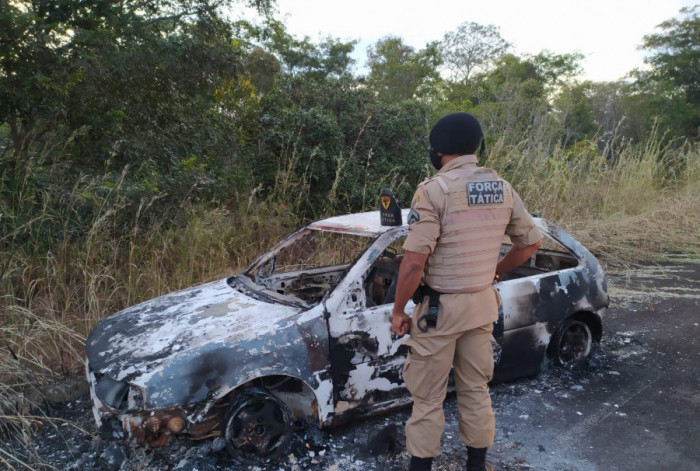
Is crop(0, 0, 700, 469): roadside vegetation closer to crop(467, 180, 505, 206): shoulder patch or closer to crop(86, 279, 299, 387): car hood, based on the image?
crop(86, 279, 299, 387): car hood

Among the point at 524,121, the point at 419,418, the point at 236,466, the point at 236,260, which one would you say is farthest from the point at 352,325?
the point at 524,121

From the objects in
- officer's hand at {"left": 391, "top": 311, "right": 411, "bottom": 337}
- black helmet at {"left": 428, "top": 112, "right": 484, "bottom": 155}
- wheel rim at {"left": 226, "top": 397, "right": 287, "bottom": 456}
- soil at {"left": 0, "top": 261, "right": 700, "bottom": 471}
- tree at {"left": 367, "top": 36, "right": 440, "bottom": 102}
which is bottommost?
soil at {"left": 0, "top": 261, "right": 700, "bottom": 471}

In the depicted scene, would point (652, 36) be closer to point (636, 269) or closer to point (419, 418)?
point (636, 269)

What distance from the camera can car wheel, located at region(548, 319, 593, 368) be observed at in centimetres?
383

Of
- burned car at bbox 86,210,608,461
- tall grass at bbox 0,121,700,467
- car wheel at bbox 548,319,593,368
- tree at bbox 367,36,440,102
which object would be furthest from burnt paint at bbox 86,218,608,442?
tree at bbox 367,36,440,102

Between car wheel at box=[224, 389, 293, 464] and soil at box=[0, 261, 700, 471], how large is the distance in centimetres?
8

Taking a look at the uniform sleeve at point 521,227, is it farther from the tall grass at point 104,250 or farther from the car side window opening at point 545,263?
the tall grass at point 104,250

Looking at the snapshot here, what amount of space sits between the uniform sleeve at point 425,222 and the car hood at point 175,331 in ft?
3.06

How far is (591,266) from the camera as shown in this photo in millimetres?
3877

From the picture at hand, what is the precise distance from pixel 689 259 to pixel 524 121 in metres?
7.13

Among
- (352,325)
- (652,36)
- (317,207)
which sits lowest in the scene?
(352,325)

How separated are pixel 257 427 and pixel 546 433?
1.73 m

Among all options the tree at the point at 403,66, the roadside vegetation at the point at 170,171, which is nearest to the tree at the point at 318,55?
the tree at the point at 403,66

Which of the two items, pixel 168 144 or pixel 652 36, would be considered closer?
pixel 168 144
